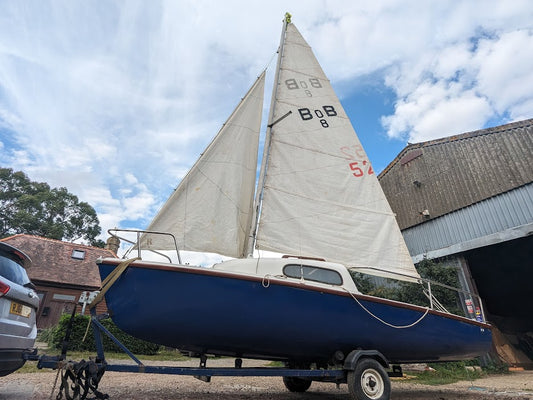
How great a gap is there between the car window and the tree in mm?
40221

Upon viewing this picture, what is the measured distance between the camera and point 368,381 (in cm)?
462

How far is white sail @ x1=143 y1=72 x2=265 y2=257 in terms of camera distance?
18.0ft

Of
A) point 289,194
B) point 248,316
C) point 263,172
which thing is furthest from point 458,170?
point 248,316

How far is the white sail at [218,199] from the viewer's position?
5500mm

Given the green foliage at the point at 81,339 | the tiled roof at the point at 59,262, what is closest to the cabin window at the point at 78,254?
the tiled roof at the point at 59,262

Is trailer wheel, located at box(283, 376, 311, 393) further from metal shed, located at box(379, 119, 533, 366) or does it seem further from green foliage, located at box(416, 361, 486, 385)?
metal shed, located at box(379, 119, 533, 366)

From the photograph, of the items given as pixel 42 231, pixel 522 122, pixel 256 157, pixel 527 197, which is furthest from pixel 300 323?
pixel 42 231

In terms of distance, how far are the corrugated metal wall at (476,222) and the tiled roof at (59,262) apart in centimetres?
1978

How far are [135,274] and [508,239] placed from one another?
1337 centimetres

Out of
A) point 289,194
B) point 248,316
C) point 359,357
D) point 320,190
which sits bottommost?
point 359,357

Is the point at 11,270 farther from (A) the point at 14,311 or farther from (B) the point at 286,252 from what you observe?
(B) the point at 286,252

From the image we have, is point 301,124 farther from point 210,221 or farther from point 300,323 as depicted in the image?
point 300,323

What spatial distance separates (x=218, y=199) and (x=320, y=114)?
3996mm

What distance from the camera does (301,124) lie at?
784 cm
